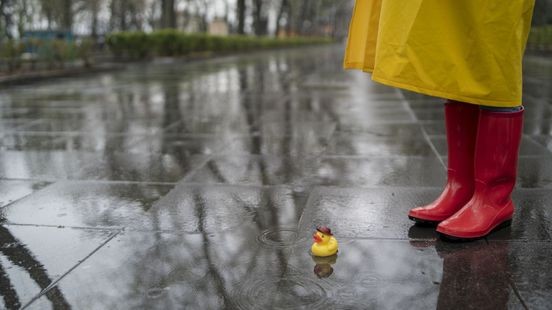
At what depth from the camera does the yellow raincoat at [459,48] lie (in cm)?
245

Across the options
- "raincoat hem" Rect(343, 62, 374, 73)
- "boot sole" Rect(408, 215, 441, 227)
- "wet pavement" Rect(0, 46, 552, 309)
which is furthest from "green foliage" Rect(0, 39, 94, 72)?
"boot sole" Rect(408, 215, 441, 227)

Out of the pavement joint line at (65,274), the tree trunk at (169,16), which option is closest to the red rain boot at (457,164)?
the pavement joint line at (65,274)

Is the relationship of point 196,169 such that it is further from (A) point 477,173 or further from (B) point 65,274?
(A) point 477,173

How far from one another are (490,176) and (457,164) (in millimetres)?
260

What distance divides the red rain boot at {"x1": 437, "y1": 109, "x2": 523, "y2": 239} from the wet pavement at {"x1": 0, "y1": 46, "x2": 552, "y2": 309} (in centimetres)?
9

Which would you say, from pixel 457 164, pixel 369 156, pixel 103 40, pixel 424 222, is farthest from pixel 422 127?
pixel 103 40

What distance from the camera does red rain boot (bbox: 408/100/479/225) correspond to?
2.90 metres

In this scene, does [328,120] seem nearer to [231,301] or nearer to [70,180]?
[70,180]

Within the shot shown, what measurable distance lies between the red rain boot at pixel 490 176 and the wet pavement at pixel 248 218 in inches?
3.6

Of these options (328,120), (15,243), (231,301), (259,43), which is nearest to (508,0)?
(231,301)

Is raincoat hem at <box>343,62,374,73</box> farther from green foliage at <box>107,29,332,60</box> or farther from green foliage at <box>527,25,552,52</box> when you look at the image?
green foliage at <box>107,29,332,60</box>

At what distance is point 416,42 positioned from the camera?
98.9 inches

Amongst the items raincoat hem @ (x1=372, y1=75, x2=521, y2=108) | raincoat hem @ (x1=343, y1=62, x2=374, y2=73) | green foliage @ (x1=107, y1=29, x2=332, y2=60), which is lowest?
green foliage @ (x1=107, y1=29, x2=332, y2=60)

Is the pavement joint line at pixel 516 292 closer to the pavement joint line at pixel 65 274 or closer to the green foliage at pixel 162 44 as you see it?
the pavement joint line at pixel 65 274
